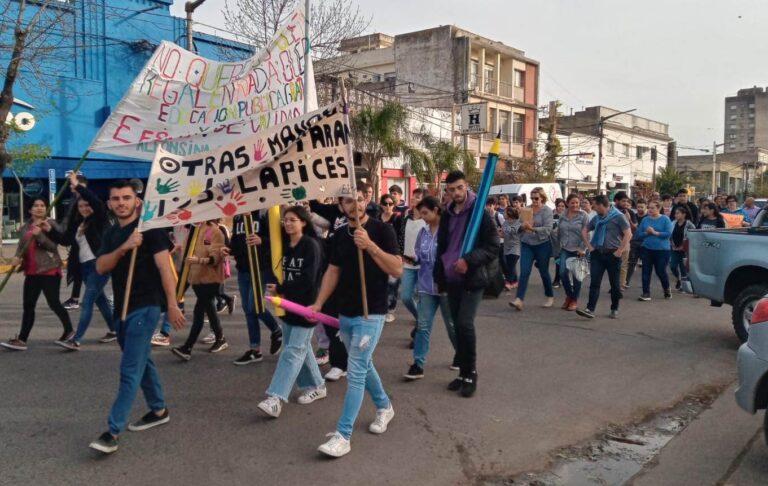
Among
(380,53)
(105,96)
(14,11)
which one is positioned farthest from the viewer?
(380,53)

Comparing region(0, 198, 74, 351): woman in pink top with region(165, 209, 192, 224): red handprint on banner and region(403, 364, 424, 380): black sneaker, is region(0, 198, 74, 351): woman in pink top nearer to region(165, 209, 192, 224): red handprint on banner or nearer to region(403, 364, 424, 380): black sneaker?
region(165, 209, 192, 224): red handprint on banner

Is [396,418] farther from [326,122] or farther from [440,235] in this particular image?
[326,122]

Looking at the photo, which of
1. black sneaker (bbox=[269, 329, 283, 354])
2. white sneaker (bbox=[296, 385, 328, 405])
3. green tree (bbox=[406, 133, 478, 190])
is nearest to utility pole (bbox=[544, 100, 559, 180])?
green tree (bbox=[406, 133, 478, 190])

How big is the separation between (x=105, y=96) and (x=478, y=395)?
18.7 m

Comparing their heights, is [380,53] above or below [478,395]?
above

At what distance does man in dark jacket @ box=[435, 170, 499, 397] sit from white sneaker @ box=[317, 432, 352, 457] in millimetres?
1645

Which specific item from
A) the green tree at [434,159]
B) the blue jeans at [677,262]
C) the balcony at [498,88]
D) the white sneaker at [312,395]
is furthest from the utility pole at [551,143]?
the white sneaker at [312,395]

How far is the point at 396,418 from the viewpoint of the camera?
16.7 feet

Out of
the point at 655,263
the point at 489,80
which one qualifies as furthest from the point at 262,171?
the point at 489,80

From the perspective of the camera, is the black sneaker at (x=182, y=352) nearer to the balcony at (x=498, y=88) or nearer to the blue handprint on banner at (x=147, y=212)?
the blue handprint on banner at (x=147, y=212)

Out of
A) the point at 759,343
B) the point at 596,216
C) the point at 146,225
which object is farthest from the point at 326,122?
the point at 596,216

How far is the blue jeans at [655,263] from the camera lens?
11.3m

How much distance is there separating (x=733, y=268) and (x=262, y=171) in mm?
5789

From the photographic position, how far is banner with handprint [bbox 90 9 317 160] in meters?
6.43
